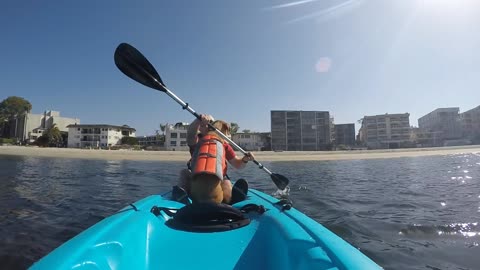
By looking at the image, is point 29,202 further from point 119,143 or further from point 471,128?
point 471,128

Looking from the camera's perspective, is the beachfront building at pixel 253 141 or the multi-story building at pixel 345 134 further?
the multi-story building at pixel 345 134

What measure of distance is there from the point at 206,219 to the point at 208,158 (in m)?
0.63

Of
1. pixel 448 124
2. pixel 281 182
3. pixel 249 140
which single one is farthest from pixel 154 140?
pixel 448 124

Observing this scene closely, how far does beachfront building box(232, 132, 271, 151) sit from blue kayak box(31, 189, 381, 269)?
80213 millimetres

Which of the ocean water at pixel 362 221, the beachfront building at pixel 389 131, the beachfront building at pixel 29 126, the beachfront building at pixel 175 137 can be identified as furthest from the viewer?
the beachfront building at pixel 389 131

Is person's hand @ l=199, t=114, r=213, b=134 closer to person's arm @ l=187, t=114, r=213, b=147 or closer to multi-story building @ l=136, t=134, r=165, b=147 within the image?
person's arm @ l=187, t=114, r=213, b=147

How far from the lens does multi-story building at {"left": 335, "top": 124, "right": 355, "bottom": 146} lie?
103 meters

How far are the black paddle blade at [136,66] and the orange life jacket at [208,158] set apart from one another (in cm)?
228

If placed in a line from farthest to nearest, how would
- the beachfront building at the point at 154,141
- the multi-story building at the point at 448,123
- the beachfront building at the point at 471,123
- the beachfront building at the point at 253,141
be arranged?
the multi-story building at the point at 448,123 < the beachfront building at the point at 471,123 < the beachfront building at the point at 253,141 < the beachfront building at the point at 154,141

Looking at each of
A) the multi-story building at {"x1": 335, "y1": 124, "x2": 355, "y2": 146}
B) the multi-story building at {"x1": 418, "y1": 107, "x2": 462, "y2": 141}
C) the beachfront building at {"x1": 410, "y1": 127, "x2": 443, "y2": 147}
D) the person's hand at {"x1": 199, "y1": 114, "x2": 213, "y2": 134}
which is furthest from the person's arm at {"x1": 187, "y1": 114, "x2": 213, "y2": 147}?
the multi-story building at {"x1": 418, "y1": 107, "x2": 462, "y2": 141}

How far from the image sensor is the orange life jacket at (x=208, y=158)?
2955 millimetres

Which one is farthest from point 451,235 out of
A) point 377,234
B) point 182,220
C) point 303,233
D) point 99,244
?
point 99,244

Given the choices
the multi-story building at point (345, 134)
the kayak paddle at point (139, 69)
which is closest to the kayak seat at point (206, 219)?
the kayak paddle at point (139, 69)

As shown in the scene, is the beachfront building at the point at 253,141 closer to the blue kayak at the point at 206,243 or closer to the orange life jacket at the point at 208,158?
Result: the orange life jacket at the point at 208,158
